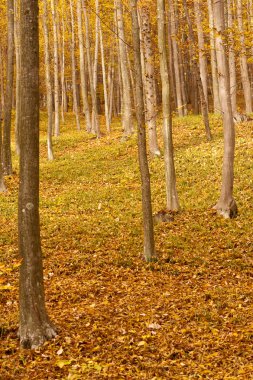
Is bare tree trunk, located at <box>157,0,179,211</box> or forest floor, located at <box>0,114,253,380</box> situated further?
bare tree trunk, located at <box>157,0,179,211</box>

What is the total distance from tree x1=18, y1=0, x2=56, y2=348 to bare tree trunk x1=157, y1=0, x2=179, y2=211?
22.8 ft

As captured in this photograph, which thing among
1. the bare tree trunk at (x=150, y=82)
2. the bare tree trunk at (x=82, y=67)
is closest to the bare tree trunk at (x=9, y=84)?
the bare tree trunk at (x=150, y=82)

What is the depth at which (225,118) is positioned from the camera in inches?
508

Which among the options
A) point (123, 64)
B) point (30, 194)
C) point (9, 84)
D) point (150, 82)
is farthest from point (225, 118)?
point (123, 64)

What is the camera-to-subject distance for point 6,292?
8.34 m

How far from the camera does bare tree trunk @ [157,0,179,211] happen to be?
39.8ft

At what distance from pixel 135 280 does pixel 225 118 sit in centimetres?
594

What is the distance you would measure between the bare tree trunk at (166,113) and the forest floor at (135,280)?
0.64m

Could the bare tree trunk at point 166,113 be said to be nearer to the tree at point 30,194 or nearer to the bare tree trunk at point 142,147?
the bare tree trunk at point 142,147

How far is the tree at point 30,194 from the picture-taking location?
227 inches

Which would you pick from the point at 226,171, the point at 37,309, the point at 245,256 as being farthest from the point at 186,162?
the point at 37,309

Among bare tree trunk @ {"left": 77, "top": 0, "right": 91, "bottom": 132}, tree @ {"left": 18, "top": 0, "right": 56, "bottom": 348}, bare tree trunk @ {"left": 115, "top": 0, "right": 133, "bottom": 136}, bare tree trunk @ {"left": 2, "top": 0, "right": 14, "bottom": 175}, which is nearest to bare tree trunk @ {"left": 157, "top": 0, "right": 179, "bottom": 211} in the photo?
tree @ {"left": 18, "top": 0, "right": 56, "bottom": 348}

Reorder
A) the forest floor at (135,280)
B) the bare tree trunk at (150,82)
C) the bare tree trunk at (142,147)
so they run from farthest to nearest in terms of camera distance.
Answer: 1. the bare tree trunk at (150,82)
2. the bare tree trunk at (142,147)
3. the forest floor at (135,280)

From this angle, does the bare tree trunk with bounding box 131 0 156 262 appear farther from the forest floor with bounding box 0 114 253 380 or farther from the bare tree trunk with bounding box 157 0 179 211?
the bare tree trunk with bounding box 157 0 179 211
